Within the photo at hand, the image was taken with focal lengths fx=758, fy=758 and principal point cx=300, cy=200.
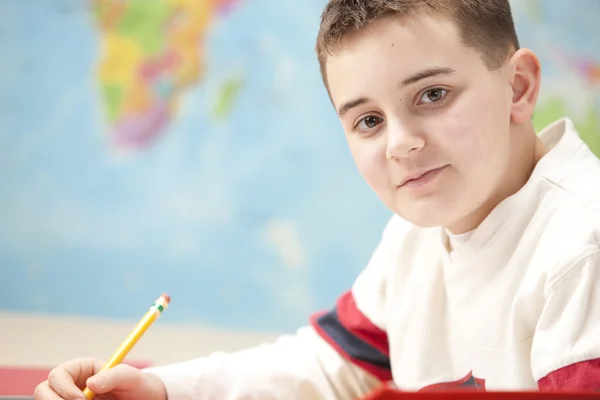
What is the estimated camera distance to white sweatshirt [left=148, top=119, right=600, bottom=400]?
0.61 m

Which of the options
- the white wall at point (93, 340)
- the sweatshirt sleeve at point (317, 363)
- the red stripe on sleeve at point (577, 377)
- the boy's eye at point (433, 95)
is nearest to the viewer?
the red stripe on sleeve at point (577, 377)

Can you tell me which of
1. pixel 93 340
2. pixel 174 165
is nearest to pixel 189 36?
pixel 174 165

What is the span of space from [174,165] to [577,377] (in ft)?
5.03

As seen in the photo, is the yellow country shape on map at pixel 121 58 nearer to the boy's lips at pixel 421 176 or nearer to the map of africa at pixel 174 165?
the map of africa at pixel 174 165

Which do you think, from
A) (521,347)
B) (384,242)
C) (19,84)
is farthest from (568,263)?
(19,84)

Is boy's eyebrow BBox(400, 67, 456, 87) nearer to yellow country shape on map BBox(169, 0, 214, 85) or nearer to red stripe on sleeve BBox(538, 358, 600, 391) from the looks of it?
red stripe on sleeve BBox(538, 358, 600, 391)

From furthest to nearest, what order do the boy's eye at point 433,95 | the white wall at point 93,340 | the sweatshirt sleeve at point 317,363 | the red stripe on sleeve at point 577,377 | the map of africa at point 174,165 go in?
the map of africa at point 174,165 < the white wall at point 93,340 < the sweatshirt sleeve at point 317,363 < the boy's eye at point 433,95 < the red stripe on sleeve at point 577,377

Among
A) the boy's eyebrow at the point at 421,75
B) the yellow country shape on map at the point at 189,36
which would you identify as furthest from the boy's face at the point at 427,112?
the yellow country shape on map at the point at 189,36

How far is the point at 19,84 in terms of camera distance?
2.01 m

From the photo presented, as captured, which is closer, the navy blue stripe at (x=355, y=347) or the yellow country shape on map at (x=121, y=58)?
the navy blue stripe at (x=355, y=347)

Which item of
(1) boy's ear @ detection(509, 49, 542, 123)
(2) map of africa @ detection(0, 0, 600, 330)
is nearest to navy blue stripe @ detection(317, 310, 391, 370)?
(1) boy's ear @ detection(509, 49, 542, 123)

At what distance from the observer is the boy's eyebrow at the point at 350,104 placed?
2.24ft

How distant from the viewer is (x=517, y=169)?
2.44 feet

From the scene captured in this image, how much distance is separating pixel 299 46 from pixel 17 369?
1.16 meters
